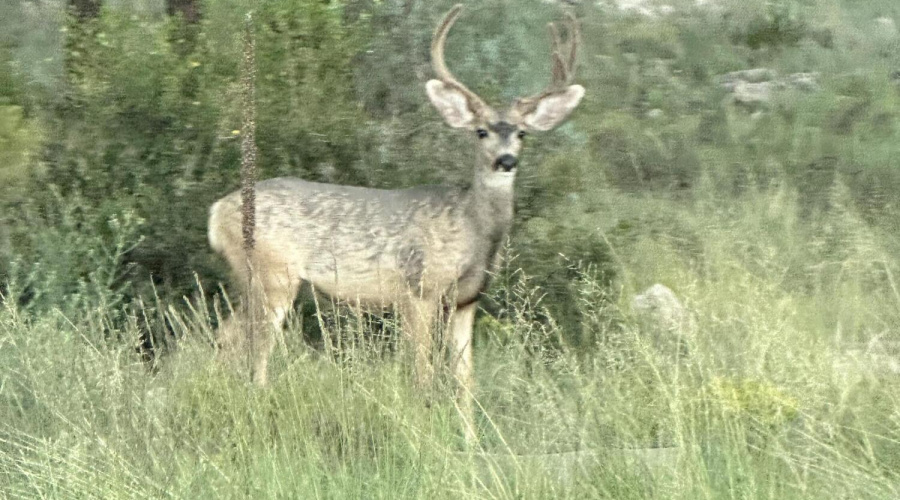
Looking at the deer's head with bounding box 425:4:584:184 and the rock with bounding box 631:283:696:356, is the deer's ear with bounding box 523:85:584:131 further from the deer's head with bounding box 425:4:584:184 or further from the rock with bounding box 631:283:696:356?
the rock with bounding box 631:283:696:356

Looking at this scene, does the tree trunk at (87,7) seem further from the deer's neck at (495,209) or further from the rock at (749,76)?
the rock at (749,76)

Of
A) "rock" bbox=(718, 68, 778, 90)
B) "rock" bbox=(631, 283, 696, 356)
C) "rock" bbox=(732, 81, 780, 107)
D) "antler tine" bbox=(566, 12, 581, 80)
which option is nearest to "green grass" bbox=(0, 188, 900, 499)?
"rock" bbox=(631, 283, 696, 356)

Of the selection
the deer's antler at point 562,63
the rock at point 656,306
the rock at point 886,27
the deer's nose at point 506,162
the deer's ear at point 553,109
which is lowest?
the rock at point 656,306

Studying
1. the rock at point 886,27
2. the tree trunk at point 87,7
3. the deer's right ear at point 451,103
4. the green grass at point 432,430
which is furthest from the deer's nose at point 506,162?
the rock at point 886,27

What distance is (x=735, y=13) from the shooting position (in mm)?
14312

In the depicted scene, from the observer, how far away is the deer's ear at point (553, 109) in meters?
7.84

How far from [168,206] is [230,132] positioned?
0.53 meters

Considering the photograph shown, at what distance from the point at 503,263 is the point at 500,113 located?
81cm

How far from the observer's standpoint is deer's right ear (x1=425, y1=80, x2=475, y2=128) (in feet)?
25.5

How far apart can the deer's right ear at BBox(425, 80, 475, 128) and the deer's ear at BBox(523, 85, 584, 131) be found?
0.95ft

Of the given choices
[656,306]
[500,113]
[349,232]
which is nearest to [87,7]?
[349,232]

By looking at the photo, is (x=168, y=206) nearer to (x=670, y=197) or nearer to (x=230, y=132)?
(x=230, y=132)

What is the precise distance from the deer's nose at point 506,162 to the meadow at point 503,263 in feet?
1.79

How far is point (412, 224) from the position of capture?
25.8 feet
